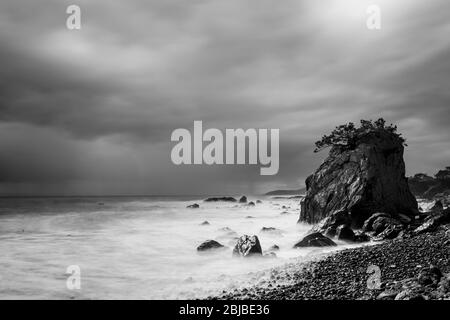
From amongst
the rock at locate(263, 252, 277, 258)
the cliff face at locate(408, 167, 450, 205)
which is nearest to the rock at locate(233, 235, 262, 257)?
the rock at locate(263, 252, 277, 258)

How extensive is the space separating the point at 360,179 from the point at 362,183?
40 centimetres

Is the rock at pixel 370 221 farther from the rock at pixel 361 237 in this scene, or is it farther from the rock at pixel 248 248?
the rock at pixel 248 248

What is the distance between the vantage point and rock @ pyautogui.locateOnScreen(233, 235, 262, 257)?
58.9ft

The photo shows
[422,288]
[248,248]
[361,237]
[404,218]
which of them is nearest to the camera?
[422,288]

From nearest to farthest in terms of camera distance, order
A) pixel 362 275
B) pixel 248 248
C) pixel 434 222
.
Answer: pixel 362 275 → pixel 248 248 → pixel 434 222

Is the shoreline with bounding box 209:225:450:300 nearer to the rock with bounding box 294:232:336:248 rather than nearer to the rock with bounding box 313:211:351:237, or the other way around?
the rock with bounding box 294:232:336:248

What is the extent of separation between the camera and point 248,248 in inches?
713

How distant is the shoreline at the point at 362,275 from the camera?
10002 millimetres

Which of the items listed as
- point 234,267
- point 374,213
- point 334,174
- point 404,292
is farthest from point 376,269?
point 334,174

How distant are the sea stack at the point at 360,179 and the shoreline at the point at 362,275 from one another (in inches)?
400

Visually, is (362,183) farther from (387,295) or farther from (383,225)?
(387,295)

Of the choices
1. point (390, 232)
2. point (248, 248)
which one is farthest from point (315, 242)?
point (390, 232)

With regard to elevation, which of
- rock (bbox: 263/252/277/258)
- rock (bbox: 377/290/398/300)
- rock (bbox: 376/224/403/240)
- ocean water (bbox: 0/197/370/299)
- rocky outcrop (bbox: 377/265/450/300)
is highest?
rocky outcrop (bbox: 377/265/450/300)
